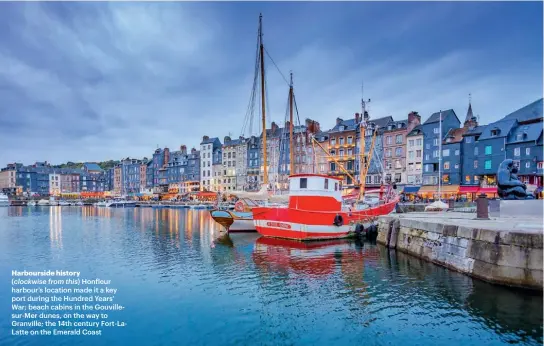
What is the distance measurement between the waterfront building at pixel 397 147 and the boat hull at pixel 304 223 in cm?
3686

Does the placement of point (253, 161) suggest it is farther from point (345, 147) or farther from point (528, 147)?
point (528, 147)

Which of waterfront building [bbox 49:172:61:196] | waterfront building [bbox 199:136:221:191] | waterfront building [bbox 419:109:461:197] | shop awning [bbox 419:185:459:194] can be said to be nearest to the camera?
shop awning [bbox 419:185:459:194]

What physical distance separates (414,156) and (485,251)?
52.0 metres

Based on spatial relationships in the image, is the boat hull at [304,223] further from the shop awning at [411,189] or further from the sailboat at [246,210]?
the shop awning at [411,189]

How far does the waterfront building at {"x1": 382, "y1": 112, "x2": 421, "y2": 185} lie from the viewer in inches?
2475

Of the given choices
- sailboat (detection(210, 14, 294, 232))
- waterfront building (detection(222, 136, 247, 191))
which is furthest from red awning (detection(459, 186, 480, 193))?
waterfront building (detection(222, 136, 247, 191))

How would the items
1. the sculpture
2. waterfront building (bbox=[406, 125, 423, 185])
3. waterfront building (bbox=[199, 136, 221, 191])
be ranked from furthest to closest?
waterfront building (bbox=[199, 136, 221, 191]) < waterfront building (bbox=[406, 125, 423, 185]) < the sculpture

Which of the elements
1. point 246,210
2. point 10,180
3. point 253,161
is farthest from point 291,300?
point 10,180

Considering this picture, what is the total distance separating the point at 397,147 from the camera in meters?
64.1

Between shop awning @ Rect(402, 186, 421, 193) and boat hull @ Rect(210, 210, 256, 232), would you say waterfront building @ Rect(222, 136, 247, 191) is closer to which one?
shop awning @ Rect(402, 186, 421, 193)

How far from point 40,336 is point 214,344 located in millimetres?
5452

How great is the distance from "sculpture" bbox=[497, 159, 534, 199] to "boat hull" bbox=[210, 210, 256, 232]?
2118cm

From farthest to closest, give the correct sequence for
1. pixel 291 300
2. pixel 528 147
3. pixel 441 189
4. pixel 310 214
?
pixel 441 189, pixel 528 147, pixel 310 214, pixel 291 300

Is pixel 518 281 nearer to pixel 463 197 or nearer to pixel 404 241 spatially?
pixel 404 241
